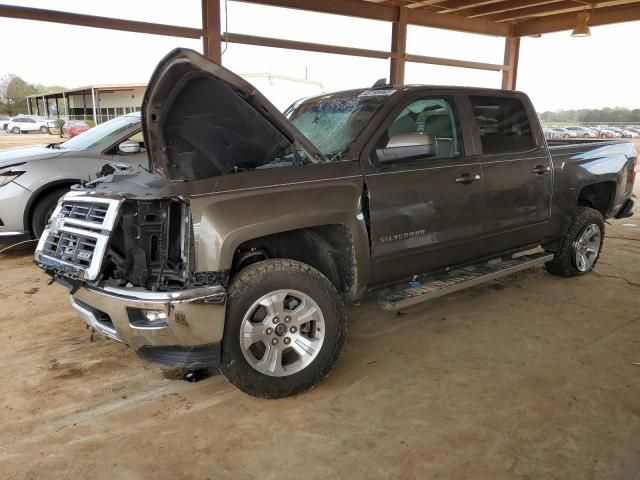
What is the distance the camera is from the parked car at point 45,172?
606 cm

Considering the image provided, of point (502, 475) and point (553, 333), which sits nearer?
point (502, 475)

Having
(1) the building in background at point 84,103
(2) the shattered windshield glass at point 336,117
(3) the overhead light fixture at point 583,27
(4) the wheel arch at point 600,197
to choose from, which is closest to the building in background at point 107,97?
(1) the building in background at point 84,103

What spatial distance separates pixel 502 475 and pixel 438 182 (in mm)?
2112

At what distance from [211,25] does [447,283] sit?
240 inches

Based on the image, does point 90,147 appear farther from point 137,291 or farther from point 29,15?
point 137,291

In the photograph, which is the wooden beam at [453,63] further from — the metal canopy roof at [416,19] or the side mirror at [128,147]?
the side mirror at [128,147]

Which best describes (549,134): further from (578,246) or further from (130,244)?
(130,244)

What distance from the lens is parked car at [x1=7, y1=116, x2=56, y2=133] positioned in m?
19.2

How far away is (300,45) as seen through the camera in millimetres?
9219

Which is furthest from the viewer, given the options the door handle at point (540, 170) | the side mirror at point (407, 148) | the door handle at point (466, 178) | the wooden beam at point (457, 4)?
the wooden beam at point (457, 4)

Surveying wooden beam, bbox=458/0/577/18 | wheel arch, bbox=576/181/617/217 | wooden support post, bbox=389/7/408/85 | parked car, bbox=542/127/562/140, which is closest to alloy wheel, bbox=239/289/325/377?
parked car, bbox=542/127/562/140

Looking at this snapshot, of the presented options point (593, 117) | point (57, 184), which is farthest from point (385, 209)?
point (593, 117)

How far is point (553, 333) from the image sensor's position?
418 cm

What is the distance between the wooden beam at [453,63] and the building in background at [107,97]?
445 cm
